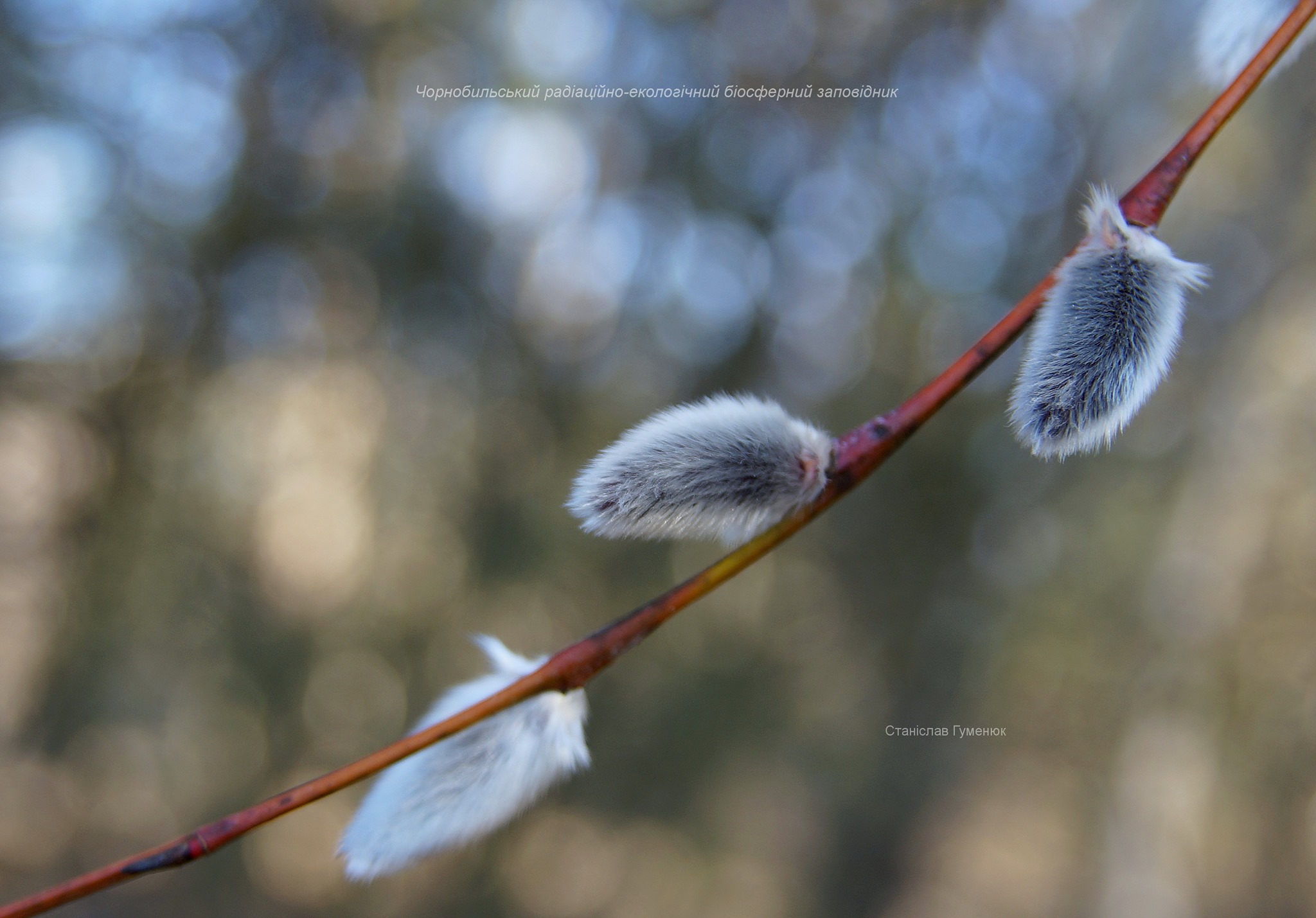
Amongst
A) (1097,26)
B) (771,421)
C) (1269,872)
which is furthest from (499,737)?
(1097,26)

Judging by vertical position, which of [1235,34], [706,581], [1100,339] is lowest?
[706,581]

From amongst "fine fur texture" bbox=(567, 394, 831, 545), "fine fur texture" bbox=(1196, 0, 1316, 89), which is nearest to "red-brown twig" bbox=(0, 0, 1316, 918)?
"fine fur texture" bbox=(567, 394, 831, 545)

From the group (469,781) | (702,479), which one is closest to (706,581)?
(702,479)

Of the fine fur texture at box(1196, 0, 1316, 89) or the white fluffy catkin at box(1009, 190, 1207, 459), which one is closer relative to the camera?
the white fluffy catkin at box(1009, 190, 1207, 459)

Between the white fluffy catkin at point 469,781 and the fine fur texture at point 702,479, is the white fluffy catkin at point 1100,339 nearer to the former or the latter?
the fine fur texture at point 702,479

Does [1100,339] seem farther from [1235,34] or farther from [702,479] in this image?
[1235,34]

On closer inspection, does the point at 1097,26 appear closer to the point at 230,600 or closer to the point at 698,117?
the point at 698,117

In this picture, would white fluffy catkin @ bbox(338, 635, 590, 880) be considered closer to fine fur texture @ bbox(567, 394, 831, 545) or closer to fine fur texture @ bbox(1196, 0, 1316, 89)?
fine fur texture @ bbox(567, 394, 831, 545)
